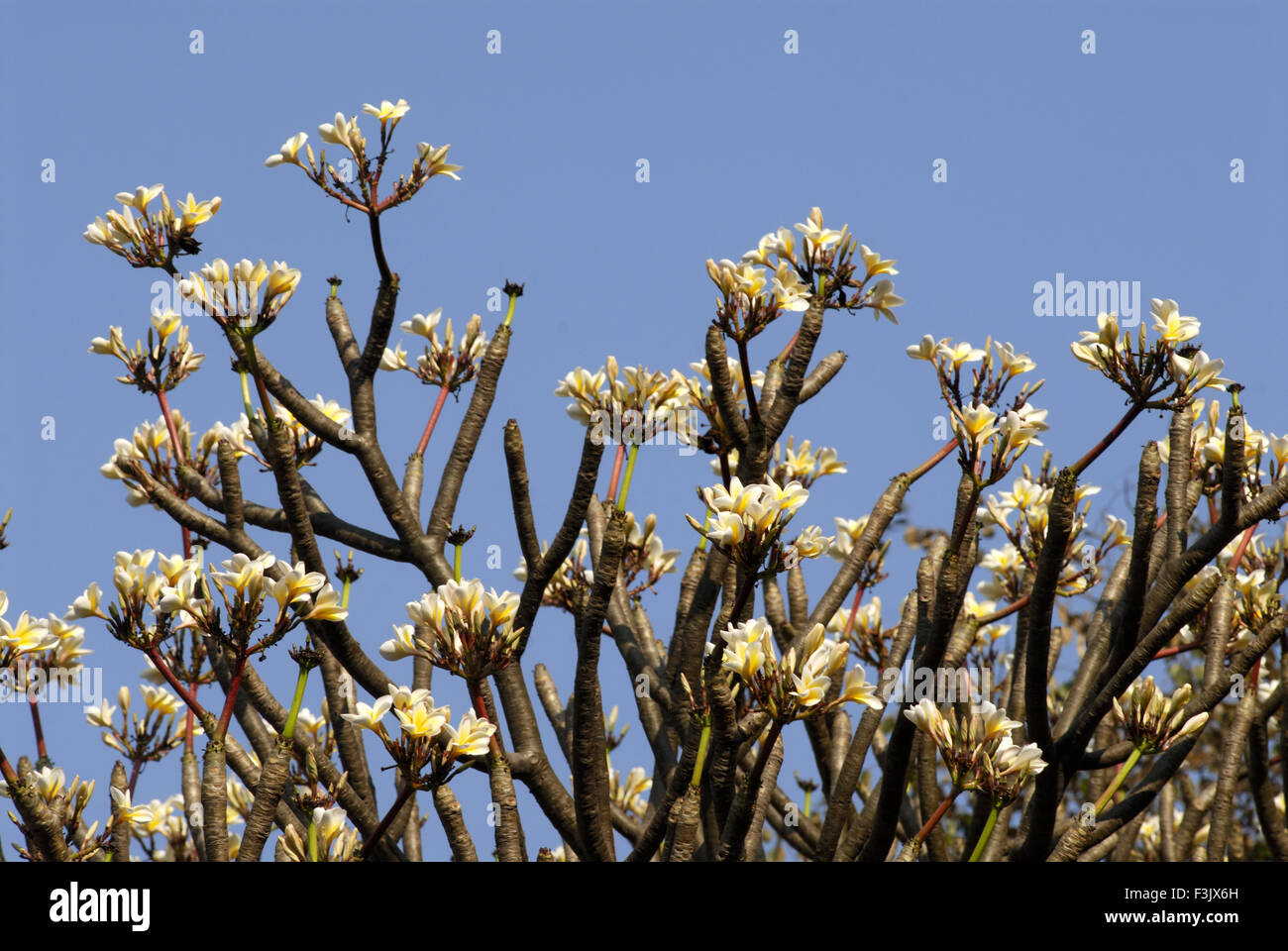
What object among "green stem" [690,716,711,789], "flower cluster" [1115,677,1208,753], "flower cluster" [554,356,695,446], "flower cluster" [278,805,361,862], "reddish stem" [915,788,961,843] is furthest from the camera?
"flower cluster" [554,356,695,446]

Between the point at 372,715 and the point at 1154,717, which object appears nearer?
the point at 372,715

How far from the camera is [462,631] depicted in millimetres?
5379

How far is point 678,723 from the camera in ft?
21.2

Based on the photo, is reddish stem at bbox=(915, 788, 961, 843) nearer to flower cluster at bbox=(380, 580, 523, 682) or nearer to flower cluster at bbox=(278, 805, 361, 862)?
flower cluster at bbox=(380, 580, 523, 682)

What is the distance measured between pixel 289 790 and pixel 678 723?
1.86 metres

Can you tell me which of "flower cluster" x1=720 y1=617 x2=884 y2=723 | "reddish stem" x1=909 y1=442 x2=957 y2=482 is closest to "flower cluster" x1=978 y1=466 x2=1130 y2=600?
"reddish stem" x1=909 y1=442 x2=957 y2=482

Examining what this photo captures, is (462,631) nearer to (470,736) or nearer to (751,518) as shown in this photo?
(470,736)

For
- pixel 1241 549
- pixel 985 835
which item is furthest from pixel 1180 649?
pixel 985 835

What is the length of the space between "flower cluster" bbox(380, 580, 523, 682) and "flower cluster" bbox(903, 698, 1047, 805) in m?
1.68

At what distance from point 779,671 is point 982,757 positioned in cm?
84

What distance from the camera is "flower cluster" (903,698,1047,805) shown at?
4.93m

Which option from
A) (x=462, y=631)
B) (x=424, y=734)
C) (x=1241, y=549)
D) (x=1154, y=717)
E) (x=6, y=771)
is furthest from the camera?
(x=1241, y=549)

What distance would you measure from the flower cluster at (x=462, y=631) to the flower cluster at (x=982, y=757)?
168 centimetres
